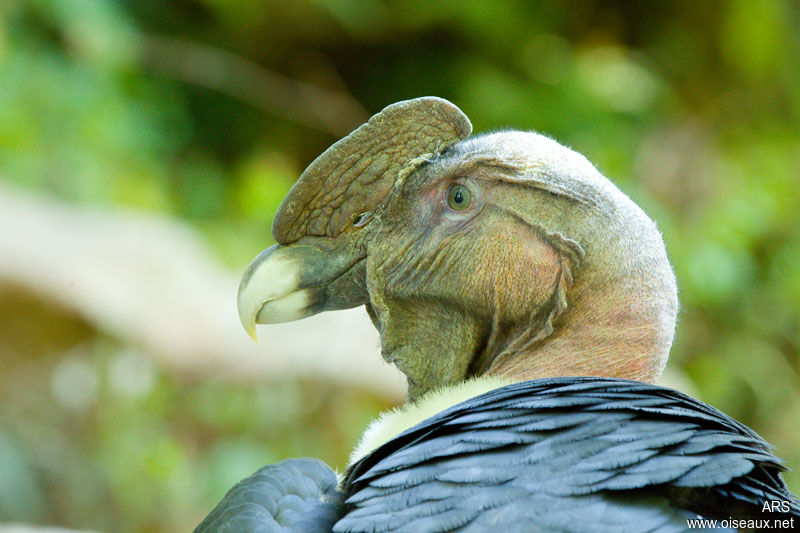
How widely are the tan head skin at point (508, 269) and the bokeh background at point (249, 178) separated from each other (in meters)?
3.41

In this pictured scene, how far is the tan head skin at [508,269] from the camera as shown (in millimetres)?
2707

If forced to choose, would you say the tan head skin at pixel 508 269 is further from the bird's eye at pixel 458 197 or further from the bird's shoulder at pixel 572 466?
the bird's shoulder at pixel 572 466

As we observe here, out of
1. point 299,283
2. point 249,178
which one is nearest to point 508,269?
point 299,283

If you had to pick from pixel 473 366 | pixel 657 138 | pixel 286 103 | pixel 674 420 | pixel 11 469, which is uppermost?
pixel 286 103

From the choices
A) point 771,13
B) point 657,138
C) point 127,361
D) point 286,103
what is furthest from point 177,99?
point 771,13

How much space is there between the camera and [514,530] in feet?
6.48

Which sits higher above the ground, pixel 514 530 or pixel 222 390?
pixel 222 390

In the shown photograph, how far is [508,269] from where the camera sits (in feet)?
9.15

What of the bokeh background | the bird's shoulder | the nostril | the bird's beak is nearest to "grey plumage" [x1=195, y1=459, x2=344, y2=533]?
the bird's shoulder

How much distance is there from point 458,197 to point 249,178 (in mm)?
6155

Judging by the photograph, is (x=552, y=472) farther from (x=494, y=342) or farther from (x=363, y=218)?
(x=363, y=218)

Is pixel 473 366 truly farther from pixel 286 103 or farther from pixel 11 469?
pixel 286 103

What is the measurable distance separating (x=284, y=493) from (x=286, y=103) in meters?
8.24

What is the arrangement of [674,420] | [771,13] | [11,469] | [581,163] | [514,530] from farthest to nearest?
[771,13]
[11,469]
[581,163]
[674,420]
[514,530]
